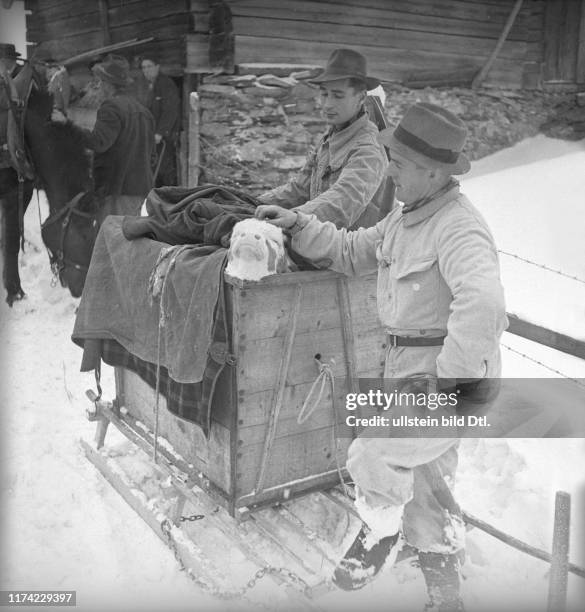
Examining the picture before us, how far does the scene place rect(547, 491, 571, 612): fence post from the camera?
7.36ft

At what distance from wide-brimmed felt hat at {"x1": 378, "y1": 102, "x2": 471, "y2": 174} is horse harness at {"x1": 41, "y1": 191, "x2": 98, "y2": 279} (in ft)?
15.2

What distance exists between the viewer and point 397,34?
8.89 m

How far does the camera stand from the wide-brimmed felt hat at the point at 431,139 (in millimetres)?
2193

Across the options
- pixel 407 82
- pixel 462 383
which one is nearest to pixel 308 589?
pixel 462 383

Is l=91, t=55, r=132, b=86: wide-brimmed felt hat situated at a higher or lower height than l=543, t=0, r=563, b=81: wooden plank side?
Answer: lower

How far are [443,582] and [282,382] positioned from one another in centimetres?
99

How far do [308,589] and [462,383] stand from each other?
106 cm

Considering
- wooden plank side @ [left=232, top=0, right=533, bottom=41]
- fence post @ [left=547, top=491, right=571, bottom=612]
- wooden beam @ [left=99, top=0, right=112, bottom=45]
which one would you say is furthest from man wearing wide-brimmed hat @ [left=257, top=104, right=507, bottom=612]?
wooden beam @ [left=99, top=0, right=112, bottom=45]

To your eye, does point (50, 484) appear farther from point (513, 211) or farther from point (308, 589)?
point (513, 211)

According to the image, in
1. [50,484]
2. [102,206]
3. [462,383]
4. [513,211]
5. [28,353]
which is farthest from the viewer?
[513,211]

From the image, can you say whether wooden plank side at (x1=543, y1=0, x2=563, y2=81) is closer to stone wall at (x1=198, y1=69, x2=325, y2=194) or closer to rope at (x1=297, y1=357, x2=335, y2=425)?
stone wall at (x1=198, y1=69, x2=325, y2=194)

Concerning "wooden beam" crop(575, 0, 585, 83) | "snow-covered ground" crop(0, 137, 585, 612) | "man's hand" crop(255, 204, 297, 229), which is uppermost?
"wooden beam" crop(575, 0, 585, 83)

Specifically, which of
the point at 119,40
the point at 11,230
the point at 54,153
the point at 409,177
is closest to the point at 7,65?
the point at 54,153

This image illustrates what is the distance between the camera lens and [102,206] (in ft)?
21.6
